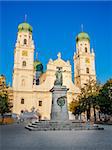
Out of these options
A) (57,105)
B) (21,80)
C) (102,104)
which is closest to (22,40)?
(21,80)

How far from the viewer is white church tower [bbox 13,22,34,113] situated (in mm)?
53594

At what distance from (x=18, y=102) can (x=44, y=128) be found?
3627 centimetres

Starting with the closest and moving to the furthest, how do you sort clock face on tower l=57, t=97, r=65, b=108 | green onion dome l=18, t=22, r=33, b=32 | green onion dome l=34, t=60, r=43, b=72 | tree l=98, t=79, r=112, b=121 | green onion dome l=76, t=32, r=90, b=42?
1. clock face on tower l=57, t=97, r=65, b=108
2. tree l=98, t=79, r=112, b=121
3. green onion dome l=18, t=22, r=33, b=32
4. green onion dome l=76, t=32, r=90, b=42
5. green onion dome l=34, t=60, r=43, b=72

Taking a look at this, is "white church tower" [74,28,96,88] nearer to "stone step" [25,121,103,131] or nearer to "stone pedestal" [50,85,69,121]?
"stone pedestal" [50,85,69,121]

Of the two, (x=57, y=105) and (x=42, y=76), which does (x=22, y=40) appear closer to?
(x=42, y=76)

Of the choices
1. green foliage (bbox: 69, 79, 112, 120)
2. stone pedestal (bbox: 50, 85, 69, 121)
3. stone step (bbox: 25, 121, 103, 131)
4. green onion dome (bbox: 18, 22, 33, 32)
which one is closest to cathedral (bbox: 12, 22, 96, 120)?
green onion dome (bbox: 18, 22, 33, 32)

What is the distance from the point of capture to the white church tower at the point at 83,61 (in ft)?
200

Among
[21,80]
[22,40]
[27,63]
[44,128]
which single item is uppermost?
[22,40]

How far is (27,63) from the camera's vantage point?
186ft

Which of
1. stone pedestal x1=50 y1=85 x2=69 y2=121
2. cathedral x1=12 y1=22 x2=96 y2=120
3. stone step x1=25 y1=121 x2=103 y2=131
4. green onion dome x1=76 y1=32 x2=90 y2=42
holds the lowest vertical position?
stone step x1=25 y1=121 x2=103 y2=131

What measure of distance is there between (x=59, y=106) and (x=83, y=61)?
42.1 m

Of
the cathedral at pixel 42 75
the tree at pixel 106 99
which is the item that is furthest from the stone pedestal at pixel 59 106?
the cathedral at pixel 42 75

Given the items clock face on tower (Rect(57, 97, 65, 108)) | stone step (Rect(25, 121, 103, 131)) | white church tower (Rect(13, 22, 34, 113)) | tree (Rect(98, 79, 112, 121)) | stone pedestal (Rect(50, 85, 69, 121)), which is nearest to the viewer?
stone step (Rect(25, 121, 103, 131))

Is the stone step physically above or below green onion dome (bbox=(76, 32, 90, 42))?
below
